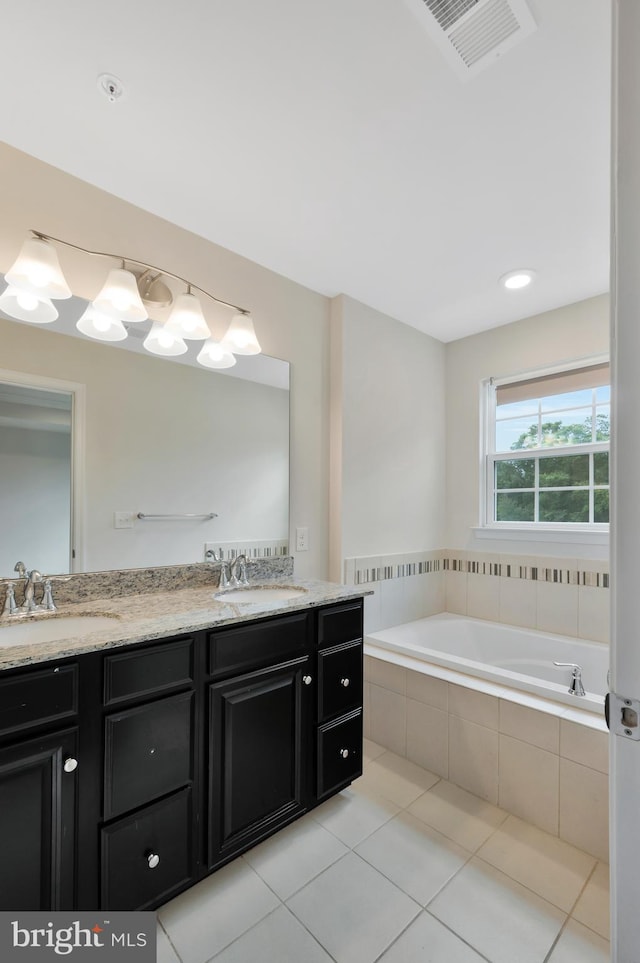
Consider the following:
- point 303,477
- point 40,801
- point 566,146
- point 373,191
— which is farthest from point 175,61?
point 40,801

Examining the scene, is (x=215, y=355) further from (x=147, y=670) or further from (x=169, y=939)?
(x=169, y=939)

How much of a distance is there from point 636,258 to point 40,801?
1782 mm

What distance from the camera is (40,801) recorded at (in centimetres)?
112

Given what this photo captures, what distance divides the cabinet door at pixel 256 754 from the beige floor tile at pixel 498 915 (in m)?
0.59

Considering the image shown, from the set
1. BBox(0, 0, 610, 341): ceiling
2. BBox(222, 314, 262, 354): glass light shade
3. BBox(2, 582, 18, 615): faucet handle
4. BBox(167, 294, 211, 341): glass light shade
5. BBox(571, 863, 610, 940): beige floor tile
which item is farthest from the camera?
BBox(222, 314, 262, 354): glass light shade

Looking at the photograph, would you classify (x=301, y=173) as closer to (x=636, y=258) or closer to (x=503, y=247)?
(x=503, y=247)

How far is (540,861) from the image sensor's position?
1595 millimetres

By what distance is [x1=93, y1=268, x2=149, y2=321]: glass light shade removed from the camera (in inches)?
67.1

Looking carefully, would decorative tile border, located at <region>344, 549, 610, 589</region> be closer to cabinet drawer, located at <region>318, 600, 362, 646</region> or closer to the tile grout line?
cabinet drawer, located at <region>318, 600, 362, 646</region>

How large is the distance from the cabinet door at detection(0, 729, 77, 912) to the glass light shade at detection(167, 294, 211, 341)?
5.03 ft

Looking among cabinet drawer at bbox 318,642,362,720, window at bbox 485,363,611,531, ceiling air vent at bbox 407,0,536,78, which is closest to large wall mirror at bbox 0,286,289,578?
cabinet drawer at bbox 318,642,362,720

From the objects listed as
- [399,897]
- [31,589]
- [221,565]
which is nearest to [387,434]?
[221,565]

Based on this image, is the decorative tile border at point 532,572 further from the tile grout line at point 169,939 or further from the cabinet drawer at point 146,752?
the tile grout line at point 169,939

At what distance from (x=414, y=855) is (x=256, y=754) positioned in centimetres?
71
